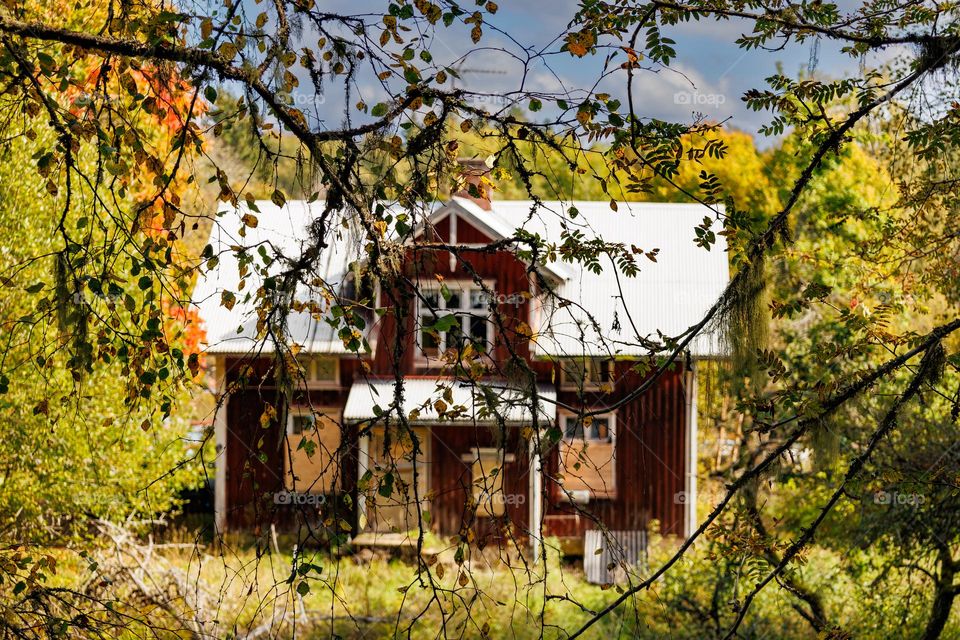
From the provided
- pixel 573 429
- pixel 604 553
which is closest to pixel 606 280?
pixel 604 553

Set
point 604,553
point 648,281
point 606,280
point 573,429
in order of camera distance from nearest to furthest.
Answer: point 573,429
point 604,553
point 648,281
point 606,280

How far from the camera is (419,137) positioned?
181 inches

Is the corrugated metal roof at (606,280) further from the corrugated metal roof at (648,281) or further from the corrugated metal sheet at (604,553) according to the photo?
the corrugated metal sheet at (604,553)

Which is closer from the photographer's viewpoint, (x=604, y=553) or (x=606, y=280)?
(x=604, y=553)

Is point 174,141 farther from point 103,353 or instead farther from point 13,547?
point 13,547

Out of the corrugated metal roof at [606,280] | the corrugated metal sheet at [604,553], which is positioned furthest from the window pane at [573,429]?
the corrugated metal sheet at [604,553]

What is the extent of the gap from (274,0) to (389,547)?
509 inches

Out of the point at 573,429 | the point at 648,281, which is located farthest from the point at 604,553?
the point at 573,429

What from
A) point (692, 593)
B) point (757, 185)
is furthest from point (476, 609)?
point (757, 185)

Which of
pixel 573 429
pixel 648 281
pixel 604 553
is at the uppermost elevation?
pixel 648 281

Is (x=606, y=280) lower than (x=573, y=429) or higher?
higher

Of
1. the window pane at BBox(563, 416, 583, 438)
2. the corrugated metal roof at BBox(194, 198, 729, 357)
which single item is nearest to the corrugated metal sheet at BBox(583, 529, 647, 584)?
the window pane at BBox(563, 416, 583, 438)

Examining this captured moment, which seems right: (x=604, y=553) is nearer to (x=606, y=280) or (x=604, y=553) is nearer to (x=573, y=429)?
(x=606, y=280)

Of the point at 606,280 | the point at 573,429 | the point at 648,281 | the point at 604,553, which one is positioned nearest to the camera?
the point at 573,429
